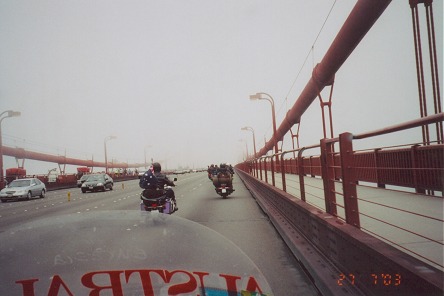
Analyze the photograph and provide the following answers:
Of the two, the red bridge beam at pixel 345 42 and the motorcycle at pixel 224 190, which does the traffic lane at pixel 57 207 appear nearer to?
the motorcycle at pixel 224 190

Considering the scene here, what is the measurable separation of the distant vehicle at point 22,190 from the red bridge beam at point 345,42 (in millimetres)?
17426

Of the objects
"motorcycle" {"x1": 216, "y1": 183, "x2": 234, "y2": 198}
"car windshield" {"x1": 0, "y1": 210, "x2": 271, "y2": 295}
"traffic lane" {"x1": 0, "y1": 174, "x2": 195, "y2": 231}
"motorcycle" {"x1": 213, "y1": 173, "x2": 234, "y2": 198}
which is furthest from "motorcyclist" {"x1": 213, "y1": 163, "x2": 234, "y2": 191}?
"car windshield" {"x1": 0, "y1": 210, "x2": 271, "y2": 295}

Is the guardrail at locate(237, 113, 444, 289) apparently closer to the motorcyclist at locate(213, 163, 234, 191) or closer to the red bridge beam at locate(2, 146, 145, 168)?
the motorcyclist at locate(213, 163, 234, 191)

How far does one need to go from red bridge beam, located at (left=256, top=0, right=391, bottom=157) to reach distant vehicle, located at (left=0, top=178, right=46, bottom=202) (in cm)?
1743

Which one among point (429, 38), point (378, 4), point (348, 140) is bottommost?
point (348, 140)

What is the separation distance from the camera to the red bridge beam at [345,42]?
19969 millimetres

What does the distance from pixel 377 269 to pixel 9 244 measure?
9.71 ft

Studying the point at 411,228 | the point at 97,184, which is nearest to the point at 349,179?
the point at 411,228

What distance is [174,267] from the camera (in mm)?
2061

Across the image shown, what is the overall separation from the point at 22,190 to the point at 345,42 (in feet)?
80.9

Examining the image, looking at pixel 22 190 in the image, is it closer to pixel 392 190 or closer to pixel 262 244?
pixel 262 244

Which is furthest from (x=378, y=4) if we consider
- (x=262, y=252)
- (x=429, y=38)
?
(x=262, y=252)

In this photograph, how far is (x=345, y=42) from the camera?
25.5 metres

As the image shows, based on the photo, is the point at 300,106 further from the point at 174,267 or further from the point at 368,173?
the point at 174,267
